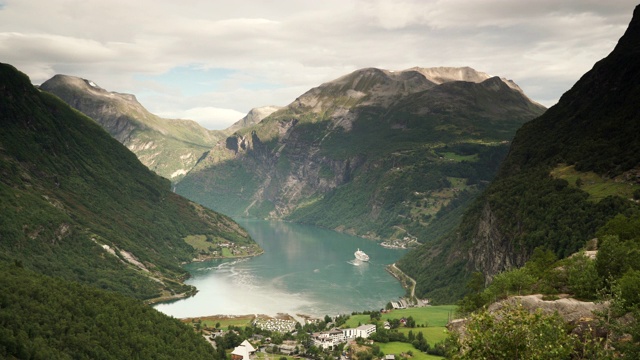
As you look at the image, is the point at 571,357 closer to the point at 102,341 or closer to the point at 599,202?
the point at 102,341

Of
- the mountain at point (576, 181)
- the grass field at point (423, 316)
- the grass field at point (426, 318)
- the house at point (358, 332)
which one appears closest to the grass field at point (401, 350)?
the grass field at point (426, 318)

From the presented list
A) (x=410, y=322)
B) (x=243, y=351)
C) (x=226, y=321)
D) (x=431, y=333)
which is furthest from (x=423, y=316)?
(x=226, y=321)

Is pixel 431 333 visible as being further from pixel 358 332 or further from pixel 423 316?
pixel 423 316

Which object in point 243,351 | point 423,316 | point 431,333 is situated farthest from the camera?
point 423,316

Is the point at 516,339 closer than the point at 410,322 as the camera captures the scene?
Yes

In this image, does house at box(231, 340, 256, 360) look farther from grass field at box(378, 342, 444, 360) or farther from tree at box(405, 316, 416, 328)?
tree at box(405, 316, 416, 328)

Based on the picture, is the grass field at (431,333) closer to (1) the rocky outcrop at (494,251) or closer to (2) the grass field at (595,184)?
(1) the rocky outcrop at (494,251)

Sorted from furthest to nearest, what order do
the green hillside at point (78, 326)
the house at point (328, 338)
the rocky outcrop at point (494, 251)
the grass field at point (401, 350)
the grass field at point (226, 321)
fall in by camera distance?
the grass field at point (226, 321)
the rocky outcrop at point (494, 251)
the house at point (328, 338)
the grass field at point (401, 350)
the green hillside at point (78, 326)
